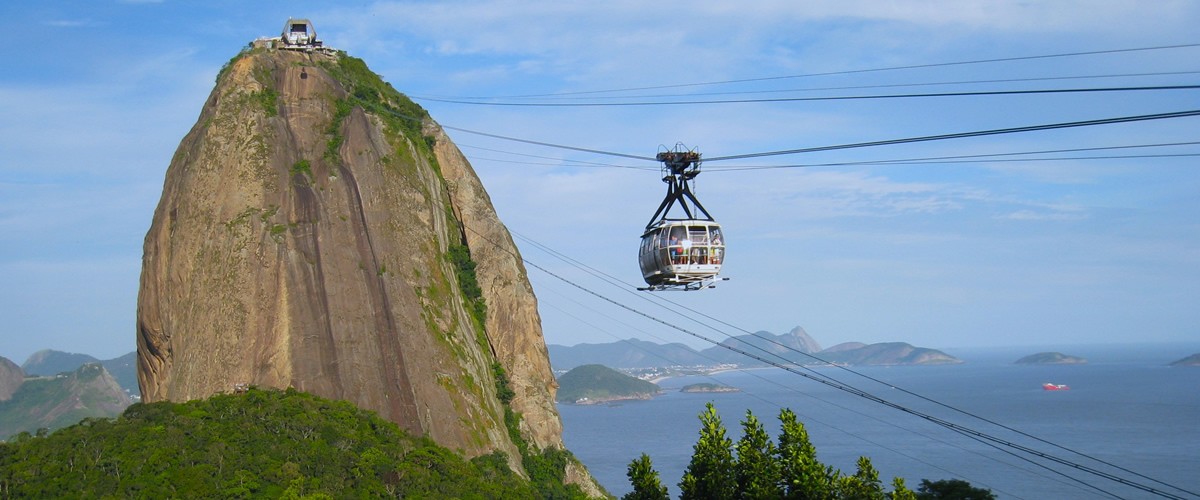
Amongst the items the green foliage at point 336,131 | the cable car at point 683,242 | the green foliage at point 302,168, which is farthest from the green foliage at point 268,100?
the cable car at point 683,242

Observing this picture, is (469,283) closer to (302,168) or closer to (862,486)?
(302,168)

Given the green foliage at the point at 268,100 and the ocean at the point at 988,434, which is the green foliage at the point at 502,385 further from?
the ocean at the point at 988,434

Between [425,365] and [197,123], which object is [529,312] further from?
[197,123]

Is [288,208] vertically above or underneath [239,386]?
above

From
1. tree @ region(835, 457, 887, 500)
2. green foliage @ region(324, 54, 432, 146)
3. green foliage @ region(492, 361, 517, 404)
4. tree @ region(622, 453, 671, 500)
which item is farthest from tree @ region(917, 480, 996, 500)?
green foliage @ region(324, 54, 432, 146)

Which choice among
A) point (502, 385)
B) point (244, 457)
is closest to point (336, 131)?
point (502, 385)

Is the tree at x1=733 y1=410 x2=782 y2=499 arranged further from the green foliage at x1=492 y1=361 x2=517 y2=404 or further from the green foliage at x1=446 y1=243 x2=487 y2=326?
the green foliage at x1=446 y1=243 x2=487 y2=326

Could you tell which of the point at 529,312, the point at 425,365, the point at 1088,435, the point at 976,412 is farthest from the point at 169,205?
the point at 976,412
